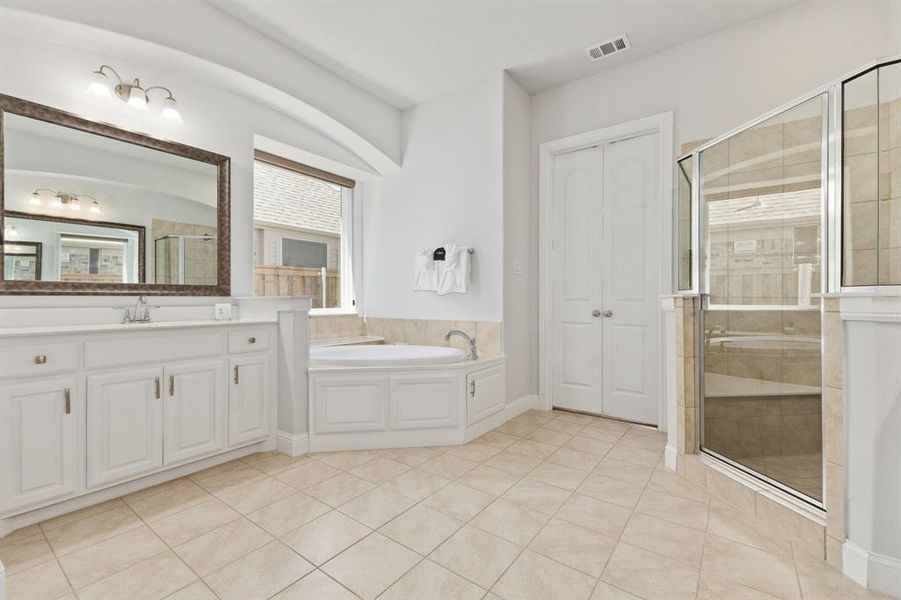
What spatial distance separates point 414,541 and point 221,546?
785mm

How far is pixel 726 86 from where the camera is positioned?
2.92 meters

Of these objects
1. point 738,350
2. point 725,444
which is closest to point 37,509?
point 725,444

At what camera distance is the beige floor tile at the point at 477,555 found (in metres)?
1.53

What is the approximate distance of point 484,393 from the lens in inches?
123

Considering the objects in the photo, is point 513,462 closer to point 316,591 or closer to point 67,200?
point 316,591

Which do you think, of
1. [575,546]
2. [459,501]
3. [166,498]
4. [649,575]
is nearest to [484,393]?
[459,501]

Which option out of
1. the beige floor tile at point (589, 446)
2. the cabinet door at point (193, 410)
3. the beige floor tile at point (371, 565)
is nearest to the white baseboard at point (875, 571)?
the beige floor tile at point (589, 446)

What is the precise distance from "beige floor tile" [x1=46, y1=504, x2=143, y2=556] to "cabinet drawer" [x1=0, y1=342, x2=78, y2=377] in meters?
0.69

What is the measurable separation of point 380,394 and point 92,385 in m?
1.49

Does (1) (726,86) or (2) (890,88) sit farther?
(1) (726,86)

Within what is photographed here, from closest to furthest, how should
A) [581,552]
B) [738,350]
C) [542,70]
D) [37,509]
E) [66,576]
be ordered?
[66,576] < [581,552] < [37,509] < [738,350] < [542,70]

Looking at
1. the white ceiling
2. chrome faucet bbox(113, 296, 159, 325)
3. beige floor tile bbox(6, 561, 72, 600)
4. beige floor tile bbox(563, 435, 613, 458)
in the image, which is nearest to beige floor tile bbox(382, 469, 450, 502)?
beige floor tile bbox(563, 435, 613, 458)

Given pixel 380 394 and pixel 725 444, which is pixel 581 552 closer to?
pixel 725 444

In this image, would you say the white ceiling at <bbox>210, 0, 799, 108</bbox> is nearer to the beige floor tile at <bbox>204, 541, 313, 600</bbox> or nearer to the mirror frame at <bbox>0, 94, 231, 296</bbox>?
the mirror frame at <bbox>0, 94, 231, 296</bbox>
